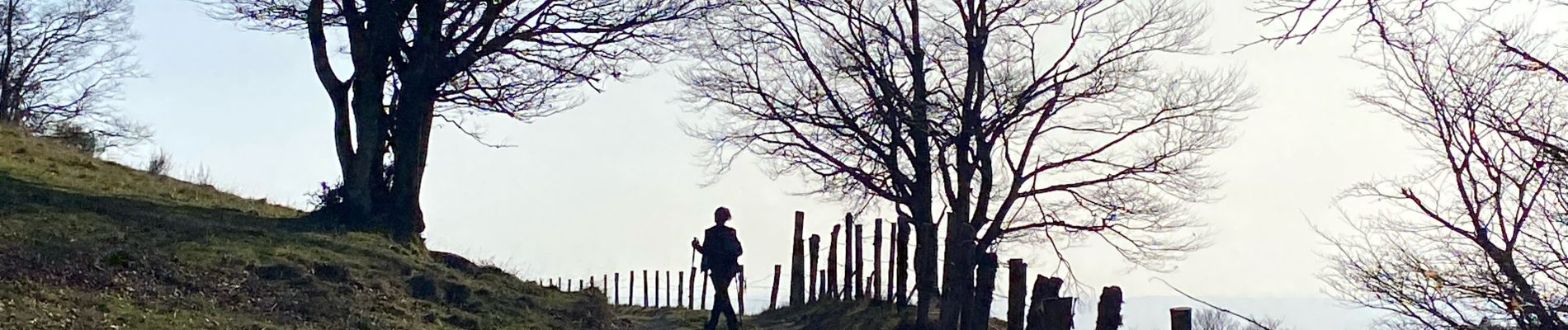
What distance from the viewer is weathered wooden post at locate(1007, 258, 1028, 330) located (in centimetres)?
1154

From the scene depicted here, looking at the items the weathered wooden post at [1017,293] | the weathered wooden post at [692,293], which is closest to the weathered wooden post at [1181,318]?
the weathered wooden post at [1017,293]

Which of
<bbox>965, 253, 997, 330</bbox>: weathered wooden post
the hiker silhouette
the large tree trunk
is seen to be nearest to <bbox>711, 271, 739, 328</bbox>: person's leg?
the hiker silhouette

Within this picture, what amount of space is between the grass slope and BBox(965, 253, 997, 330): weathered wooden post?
16.2 feet

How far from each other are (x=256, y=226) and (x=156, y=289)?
17.6 ft

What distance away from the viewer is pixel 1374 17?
24.9 ft

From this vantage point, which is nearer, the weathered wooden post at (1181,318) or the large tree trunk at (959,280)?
the weathered wooden post at (1181,318)

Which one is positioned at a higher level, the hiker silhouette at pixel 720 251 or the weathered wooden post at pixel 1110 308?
the hiker silhouette at pixel 720 251

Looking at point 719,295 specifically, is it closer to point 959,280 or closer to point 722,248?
point 722,248

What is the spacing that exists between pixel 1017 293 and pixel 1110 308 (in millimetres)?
2952

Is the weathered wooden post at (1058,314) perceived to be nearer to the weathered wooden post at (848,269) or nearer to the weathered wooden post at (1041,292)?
the weathered wooden post at (1041,292)

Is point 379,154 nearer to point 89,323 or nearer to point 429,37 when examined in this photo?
point 429,37

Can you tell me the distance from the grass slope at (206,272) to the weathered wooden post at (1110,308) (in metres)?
6.62

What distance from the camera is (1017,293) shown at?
464 inches

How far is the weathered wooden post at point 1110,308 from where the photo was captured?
348 inches
